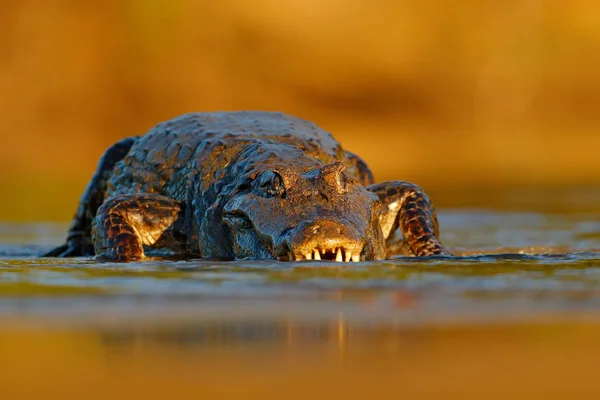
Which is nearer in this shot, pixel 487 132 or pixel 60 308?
pixel 60 308

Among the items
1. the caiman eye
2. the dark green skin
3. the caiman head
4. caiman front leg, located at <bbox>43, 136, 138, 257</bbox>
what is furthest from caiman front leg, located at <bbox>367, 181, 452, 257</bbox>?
caiman front leg, located at <bbox>43, 136, 138, 257</bbox>

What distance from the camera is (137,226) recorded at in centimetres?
812

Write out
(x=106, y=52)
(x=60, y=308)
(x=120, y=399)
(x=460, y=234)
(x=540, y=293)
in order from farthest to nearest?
1. (x=106, y=52)
2. (x=460, y=234)
3. (x=540, y=293)
4. (x=60, y=308)
5. (x=120, y=399)

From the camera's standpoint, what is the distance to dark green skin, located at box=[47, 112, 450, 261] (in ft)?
22.3

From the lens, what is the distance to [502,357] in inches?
157

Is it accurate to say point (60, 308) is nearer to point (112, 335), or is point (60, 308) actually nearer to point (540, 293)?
point (112, 335)

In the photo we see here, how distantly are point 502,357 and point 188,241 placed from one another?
176 inches

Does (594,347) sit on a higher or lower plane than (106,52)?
lower

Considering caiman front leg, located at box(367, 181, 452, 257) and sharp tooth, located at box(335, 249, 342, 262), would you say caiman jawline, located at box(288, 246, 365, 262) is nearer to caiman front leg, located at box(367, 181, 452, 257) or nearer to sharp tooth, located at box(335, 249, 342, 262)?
sharp tooth, located at box(335, 249, 342, 262)

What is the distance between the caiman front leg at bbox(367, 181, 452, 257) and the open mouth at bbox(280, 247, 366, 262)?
1.65m

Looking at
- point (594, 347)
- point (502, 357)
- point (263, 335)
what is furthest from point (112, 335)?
point (594, 347)

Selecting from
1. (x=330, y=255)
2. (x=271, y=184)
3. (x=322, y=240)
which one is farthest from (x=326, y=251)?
(x=271, y=184)

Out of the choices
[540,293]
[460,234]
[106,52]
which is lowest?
[540,293]

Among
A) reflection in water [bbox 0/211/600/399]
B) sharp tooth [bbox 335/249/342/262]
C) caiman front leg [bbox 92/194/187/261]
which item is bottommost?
reflection in water [bbox 0/211/600/399]
